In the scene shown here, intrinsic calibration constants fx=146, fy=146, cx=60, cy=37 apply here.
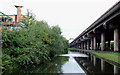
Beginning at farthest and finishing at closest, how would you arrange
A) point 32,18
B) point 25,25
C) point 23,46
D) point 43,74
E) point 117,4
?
point 117,4
point 32,18
point 25,25
point 23,46
point 43,74

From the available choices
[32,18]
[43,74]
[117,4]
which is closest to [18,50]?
[43,74]

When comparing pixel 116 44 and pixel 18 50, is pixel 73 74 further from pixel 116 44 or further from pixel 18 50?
pixel 116 44

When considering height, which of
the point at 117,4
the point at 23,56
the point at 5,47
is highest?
the point at 117,4

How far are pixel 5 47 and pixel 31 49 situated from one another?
6.08 ft

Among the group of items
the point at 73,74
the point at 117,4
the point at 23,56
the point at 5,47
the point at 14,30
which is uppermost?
the point at 117,4

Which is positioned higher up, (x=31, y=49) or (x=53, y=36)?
(x=53, y=36)

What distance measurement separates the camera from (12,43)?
385 inches

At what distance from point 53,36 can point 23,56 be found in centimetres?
1115

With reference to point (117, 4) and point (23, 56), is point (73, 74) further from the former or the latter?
point (117, 4)

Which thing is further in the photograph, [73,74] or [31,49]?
[31,49]

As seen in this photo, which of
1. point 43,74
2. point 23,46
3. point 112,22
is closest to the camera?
point 43,74

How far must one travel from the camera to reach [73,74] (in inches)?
340

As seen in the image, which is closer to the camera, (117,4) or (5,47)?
(5,47)

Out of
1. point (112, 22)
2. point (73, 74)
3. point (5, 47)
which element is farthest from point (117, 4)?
point (5, 47)
